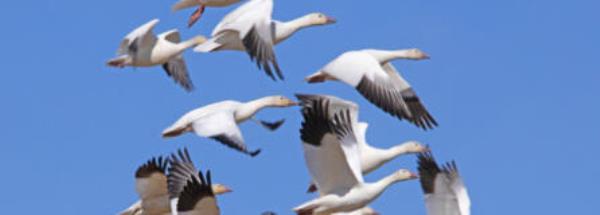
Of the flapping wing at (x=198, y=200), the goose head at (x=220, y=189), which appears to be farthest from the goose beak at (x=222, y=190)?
the flapping wing at (x=198, y=200)

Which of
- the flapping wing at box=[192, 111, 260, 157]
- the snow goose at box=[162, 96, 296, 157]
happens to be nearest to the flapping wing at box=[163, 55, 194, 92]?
the snow goose at box=[162, 96, 296, 157]

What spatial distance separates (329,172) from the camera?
70.8 ft

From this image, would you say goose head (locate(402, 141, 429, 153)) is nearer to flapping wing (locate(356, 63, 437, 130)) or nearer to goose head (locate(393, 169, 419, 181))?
flapping wing (locate(356, 63, 437, 130))

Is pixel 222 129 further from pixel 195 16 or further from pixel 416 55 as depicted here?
pixel 416 55

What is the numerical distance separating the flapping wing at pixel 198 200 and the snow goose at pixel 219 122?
2.32 metres

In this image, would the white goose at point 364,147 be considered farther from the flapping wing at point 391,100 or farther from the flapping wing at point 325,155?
the flapping wing at point 325,155

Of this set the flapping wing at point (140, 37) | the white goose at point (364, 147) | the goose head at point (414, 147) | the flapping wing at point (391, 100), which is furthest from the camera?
the goose head at point (414, 147)

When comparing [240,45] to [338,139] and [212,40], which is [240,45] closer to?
[212,40]

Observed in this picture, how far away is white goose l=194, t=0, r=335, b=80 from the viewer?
22172 millimetres

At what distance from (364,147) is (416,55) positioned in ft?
6.19

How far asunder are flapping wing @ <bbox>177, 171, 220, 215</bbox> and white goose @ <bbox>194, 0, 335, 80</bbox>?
2.08 meters

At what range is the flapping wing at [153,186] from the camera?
23.2 m

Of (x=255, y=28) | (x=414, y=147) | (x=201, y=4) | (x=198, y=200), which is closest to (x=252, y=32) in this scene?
(x=255, y=28)

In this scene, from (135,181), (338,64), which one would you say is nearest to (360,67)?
(338,64)
